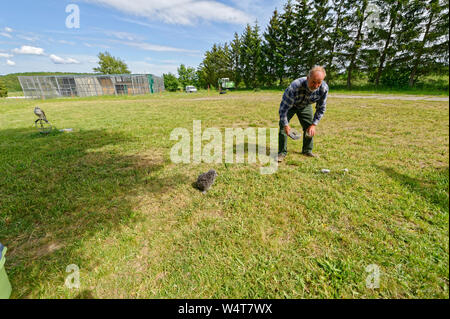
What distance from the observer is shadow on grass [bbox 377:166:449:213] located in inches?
108

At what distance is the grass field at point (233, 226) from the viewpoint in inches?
71.2

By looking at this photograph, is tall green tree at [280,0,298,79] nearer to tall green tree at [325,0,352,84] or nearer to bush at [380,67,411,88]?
tall green tree at [325,0,352,84]

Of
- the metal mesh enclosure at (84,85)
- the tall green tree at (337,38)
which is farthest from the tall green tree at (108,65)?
the tall green tree at (337,38)

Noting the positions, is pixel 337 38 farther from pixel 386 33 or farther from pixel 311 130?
pixel 311 130

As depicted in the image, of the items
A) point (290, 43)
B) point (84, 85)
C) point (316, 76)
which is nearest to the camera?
point (316, 76)

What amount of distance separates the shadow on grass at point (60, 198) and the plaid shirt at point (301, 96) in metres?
2.83

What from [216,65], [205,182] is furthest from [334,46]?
[205,182]

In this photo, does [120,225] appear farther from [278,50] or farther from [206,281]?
[278,50]

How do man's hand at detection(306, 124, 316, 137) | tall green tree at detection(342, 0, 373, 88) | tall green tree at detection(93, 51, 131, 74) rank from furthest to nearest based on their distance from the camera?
1. tall green tree at detection(93, 51, 131, 74)
2. tall green tree at detection(342, 0, 373, 88)
3. man's hand at detection(306, 124, 316, 137)

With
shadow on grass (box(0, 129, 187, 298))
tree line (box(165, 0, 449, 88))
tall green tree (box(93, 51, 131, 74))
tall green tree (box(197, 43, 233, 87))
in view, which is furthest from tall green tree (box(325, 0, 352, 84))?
tall green tree (box(93, 51, 131, 74))

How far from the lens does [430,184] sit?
10.3ft

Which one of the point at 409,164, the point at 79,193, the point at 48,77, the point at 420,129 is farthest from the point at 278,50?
the point at 48,77

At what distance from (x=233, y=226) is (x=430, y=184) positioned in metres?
3.57

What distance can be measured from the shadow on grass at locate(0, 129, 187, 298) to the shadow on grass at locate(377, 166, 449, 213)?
413 centimetres
